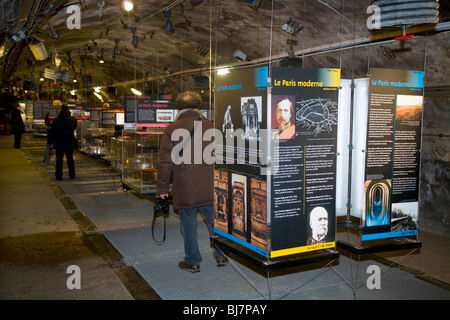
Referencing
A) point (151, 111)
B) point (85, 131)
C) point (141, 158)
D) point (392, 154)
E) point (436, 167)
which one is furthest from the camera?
point (85, 131)

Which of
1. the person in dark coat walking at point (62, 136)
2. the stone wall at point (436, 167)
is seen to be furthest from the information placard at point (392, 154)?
the person in dark coat walking at point (62, 136)

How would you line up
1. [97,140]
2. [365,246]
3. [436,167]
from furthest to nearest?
[97,140] < [436,167] < [365,246]

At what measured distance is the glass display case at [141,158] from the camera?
811 centimetres

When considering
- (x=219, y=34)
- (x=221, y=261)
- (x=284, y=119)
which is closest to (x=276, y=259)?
(x=221, y=261)

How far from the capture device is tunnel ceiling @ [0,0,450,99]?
6169mm

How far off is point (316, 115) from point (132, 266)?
2.65 meters

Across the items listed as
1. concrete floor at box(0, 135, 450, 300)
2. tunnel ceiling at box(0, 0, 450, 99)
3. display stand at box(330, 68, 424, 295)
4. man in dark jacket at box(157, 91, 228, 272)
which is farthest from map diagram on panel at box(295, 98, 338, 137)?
concrete floor at box(0, 135, 450, 300)

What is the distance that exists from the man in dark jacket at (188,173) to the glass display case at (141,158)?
3.35m

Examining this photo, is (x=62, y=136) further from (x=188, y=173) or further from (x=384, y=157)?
(x=384, y=157)

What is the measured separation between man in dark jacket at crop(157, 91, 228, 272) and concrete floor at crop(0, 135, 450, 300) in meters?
0.52

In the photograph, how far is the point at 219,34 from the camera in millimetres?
11312

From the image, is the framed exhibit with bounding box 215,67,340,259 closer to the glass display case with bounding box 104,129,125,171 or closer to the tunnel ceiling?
the tunnel ceiling
